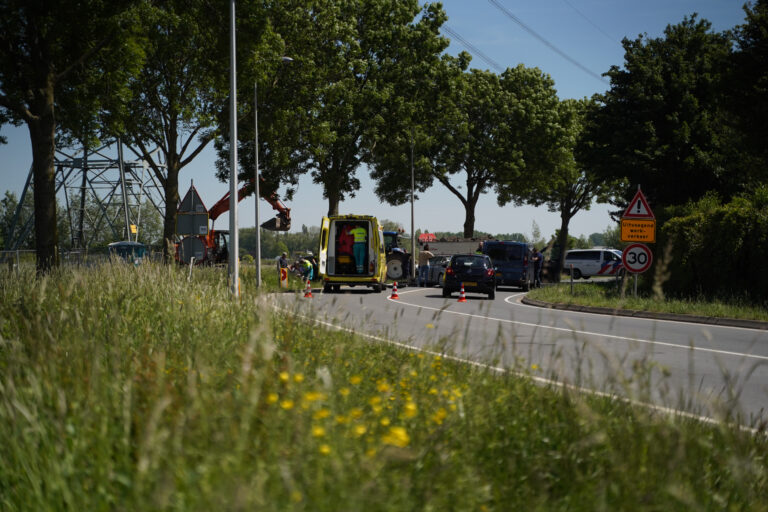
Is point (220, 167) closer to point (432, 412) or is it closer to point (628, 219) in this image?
point (628, 219)

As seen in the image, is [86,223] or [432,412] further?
[86,223]

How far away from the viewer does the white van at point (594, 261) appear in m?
→ 51.9

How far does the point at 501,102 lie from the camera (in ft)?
161

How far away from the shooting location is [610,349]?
34.1ft

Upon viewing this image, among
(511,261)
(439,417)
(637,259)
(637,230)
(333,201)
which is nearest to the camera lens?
(439,417)

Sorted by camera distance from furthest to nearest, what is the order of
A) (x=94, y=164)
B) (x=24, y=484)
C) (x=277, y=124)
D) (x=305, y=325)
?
1. (x=94, y=164)
2. (x=277, y=124)
3. (x=305, y=325)
4. (x=24, y=484)

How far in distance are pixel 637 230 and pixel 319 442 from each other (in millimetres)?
15974

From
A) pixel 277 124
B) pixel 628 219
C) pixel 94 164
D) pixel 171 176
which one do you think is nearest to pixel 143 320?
pixel 628 219

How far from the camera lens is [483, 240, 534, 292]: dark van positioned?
33094 millimetres

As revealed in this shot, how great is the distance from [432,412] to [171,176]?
944 inches

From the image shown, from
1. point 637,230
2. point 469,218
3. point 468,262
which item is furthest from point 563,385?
point 469,218

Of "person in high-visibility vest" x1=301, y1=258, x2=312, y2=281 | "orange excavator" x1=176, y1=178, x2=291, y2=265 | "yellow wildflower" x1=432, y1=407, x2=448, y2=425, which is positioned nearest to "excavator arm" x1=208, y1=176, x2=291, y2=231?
"orange excavator" x1=176, y1=178, x2=291, y2=265

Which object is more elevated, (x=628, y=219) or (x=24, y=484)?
(x=628, y=219)

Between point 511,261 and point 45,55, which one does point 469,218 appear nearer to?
point 511,261
